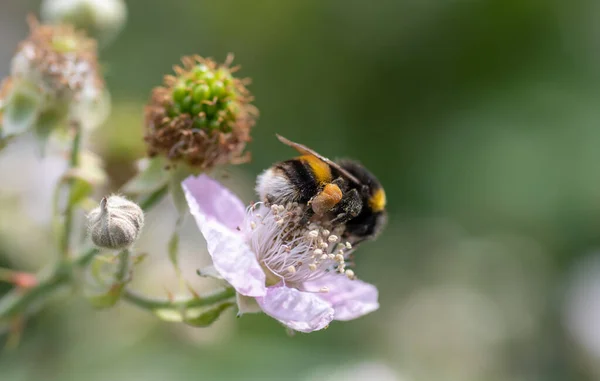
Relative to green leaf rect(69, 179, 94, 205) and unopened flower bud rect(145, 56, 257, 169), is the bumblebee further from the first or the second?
green leaf rect(69, 179, 94, 205)

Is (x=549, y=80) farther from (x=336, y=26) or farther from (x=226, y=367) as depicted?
(x=226, y=367)

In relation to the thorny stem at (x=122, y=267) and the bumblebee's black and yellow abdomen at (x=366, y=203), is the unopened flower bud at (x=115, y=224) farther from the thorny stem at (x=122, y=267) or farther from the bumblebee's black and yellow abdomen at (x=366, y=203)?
the bumblebee's black and yellow abdomen at (x=366, y=203)

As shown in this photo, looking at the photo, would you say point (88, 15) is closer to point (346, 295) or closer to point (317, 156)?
point (317, 156)

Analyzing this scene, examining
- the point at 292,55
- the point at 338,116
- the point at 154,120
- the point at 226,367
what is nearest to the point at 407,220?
the point at 338,116

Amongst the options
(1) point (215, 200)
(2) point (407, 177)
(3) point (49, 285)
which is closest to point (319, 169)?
(1) point (215, 200)

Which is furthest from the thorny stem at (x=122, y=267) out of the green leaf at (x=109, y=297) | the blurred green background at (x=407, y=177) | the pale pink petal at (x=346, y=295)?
the blurred green background at (x=407, y=177)
